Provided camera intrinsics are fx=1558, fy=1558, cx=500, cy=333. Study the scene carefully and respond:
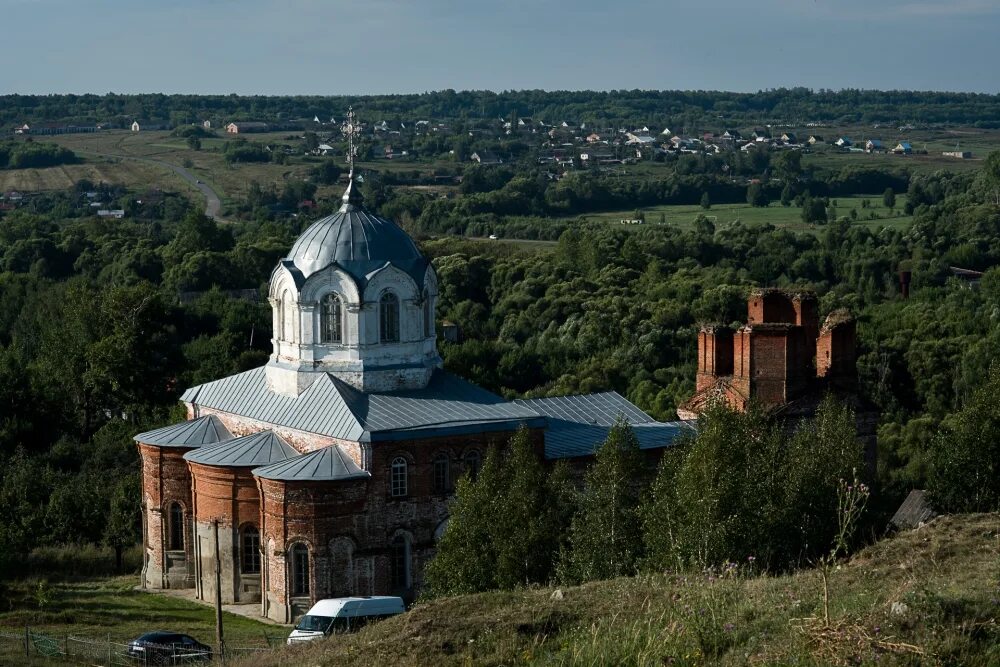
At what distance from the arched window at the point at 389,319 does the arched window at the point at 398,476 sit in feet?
8.92

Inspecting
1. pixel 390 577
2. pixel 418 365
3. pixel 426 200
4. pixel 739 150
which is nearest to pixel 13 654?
pixel 390 577

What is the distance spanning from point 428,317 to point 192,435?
16.1 ft

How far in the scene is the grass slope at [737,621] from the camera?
12180 mm

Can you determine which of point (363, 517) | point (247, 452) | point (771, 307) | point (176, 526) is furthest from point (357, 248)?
point (771, 307)

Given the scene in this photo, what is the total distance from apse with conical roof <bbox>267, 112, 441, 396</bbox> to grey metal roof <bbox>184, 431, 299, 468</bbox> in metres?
1.18

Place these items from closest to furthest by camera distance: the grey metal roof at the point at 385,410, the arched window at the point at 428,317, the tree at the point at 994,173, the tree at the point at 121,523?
the grey metal roof at the point at 385,410 → the arched window at the point at 428,317 → the tree at the point at 121,523 → the tree at the point at 994,173

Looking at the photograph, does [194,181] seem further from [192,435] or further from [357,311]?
[357,311]

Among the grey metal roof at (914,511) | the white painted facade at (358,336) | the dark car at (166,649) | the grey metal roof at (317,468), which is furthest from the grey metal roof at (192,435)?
the grey metal roof at (914,511)

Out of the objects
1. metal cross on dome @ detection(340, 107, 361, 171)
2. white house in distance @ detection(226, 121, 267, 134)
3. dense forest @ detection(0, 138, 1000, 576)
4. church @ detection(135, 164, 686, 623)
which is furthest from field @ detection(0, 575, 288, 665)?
white house in distance @ detection(226, 121, 267, 134)

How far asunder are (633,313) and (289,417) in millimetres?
30710

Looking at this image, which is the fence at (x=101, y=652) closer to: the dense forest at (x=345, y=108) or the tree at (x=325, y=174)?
the tree at (x=325, y=174)

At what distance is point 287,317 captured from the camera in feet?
92.3

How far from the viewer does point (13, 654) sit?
74.4ft

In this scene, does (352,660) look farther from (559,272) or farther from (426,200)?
(426,200)
